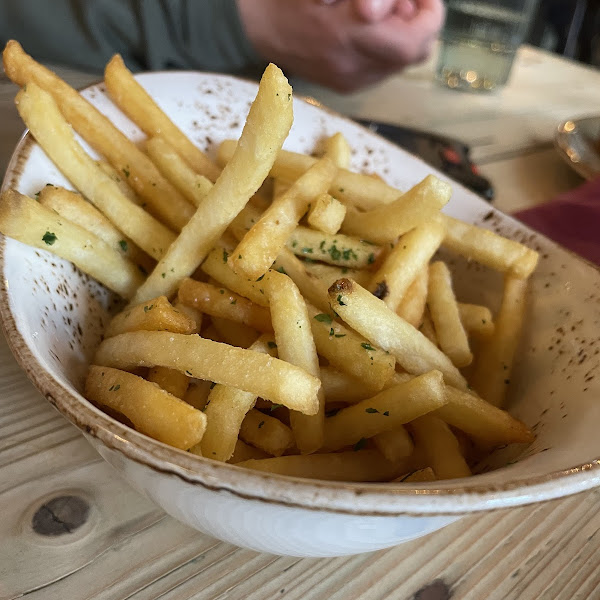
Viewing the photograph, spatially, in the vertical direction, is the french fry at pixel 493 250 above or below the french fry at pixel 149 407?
above

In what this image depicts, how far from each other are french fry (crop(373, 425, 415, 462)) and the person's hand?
1.65 metres

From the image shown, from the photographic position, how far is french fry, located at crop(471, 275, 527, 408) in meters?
1.01

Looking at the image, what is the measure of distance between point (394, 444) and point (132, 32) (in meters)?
1.86

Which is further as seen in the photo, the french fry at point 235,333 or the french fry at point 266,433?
the french fry at point 235,333

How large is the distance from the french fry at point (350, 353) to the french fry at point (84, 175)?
300 millimetres

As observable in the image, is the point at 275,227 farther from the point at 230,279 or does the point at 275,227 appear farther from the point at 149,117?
the point at 149,117

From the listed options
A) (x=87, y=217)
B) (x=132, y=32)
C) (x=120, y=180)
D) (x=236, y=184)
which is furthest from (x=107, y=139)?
(x=132, y=32)

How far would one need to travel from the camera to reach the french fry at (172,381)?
798 mm

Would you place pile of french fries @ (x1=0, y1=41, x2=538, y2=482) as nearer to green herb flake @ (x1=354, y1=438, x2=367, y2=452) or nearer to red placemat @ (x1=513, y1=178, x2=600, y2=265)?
green herb flake @ (x1=354, y1=438, x2=367, y2=452)

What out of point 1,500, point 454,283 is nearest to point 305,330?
point 1,500

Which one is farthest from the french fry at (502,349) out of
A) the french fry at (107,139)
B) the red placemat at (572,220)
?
the french fry at (107,139)

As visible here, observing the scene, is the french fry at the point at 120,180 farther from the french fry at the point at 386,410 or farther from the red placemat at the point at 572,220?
the red placemat at the point at 572,220

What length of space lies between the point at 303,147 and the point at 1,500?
952 mm

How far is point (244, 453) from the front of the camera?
0.80 m
